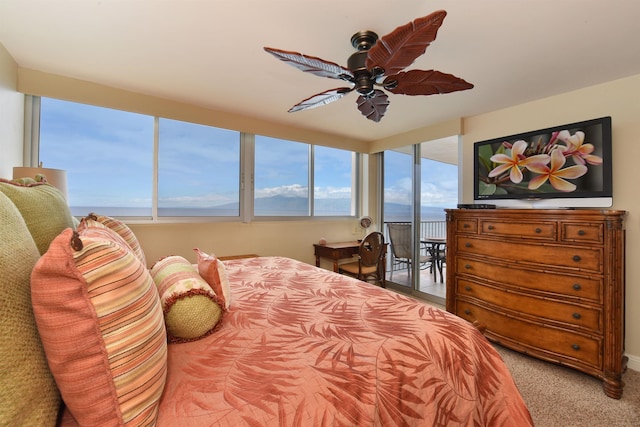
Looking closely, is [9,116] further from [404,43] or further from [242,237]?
[404,43]

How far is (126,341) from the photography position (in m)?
0.64

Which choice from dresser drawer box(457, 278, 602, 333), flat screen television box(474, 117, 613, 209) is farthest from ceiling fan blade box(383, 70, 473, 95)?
dresser drawer box(457, 278, 602, 333)

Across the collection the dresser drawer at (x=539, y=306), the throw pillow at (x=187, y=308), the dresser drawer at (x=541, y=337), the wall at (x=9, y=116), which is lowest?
the dresser drawer at (x=541, y=337)

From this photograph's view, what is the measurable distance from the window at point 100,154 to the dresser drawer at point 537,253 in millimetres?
3296

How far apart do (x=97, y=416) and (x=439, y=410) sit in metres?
0.96

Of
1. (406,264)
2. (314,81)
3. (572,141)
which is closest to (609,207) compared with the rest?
(572,141)

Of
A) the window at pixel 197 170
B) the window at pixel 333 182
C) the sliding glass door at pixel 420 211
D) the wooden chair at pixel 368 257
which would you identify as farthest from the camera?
the window at pixel 333 182

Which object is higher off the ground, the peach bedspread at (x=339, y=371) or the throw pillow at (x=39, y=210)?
the throw pillow at (x=39, y=210)

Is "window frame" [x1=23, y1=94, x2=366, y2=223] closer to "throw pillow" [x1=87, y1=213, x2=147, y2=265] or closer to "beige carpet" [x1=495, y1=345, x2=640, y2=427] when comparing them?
"throw pillow" [x1=87, y1=213, x2=147, y2=265]

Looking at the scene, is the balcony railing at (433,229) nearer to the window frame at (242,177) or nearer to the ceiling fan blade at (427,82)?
the window frame at (242,177)

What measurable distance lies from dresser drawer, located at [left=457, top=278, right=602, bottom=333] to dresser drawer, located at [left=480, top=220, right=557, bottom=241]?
1.57ft

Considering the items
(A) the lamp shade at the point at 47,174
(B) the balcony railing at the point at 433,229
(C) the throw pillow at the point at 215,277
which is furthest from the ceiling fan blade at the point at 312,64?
(B) the balcony railing at the point at 433,229

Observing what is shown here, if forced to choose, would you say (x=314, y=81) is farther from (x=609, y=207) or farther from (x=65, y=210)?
(x=609, y=207)

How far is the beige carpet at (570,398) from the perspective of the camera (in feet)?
5.32
